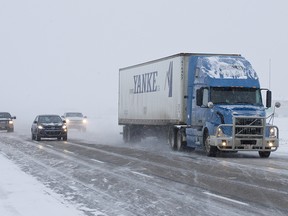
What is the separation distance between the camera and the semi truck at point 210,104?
21172mm

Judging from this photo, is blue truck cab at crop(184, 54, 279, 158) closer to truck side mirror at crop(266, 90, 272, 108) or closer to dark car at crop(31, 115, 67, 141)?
truck side mirror at crop(266, 90, 272, 108)

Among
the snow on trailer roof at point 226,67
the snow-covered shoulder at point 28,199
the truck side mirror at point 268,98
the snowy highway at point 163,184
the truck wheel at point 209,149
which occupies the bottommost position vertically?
the snow-covered shoulder at point 28,199

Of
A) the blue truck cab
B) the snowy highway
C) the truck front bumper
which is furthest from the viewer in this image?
the blue truck cab

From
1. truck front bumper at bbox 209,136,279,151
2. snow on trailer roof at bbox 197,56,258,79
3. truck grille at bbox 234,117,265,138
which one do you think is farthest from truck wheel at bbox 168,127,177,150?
truck grille at bbox 234,117,265,138

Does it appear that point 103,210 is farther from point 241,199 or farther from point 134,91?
point 134,91

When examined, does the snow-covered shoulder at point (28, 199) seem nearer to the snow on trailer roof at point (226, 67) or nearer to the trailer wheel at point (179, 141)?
the snow on trailer roof at point (226, 67)

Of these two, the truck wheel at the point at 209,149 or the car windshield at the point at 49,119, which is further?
the car windshield at the point at 49,119

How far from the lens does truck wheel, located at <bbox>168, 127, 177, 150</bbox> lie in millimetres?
25609

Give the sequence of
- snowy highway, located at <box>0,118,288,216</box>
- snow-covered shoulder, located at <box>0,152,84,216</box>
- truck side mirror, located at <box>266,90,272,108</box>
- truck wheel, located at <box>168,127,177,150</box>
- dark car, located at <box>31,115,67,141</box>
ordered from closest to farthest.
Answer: snow-covered shoulder, located at <box>0,152,84,216</box> < snowy highway, located at <box>0,118,288,216</box> < truck side mirror, located at <box>266,90,272,108</box> < truck wheel, located at <box>168,127,177,150</box> < dark car, located at <box>31,115,67,141</box>

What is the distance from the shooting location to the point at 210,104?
21.5 metres

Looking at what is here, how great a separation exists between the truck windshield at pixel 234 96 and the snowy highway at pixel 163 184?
294 cm

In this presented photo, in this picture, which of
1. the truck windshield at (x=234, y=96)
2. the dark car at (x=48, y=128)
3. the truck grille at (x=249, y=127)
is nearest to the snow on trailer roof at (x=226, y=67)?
the truck windshield at (x=234, y=96)

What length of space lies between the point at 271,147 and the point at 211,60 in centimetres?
402

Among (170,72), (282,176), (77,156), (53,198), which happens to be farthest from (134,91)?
(53,198)
